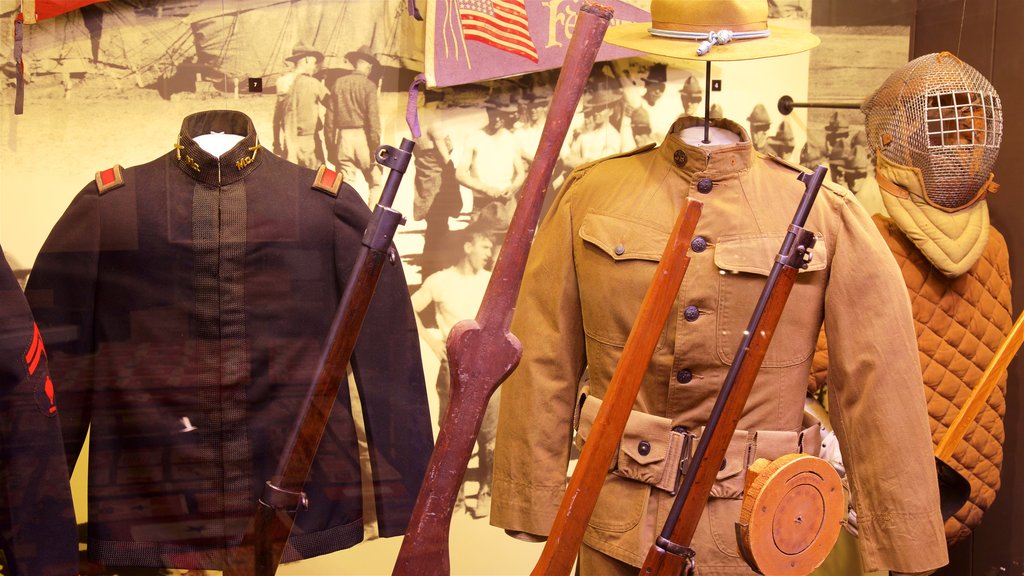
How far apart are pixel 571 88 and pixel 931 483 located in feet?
3.17

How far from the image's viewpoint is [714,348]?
1.72 meters

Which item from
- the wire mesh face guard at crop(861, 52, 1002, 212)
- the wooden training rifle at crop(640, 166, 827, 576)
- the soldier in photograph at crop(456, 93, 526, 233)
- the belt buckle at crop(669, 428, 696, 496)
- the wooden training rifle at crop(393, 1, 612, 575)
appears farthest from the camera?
the wire mesh face guard at crop(861, 52, 1002, 212)

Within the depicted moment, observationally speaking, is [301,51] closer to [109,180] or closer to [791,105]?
[109,180]

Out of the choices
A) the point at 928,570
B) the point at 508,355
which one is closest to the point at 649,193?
the point at 508,355

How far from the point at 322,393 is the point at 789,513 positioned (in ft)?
2.46

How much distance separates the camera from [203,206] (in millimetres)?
1773

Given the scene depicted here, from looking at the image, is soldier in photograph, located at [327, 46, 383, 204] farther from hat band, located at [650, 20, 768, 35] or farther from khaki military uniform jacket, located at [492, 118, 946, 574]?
hat band, located at [650, 20, 768, 35]

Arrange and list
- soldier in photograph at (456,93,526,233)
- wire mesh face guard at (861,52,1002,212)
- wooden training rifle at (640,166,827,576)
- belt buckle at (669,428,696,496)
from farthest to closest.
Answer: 1. wire mesh face guard at (861,52,1002,212)
2. soldier in photograph at (456,93,526,233)
3. belt buckle at (669,428,696,496)
4. wooden training rifle at (640,166,827,576)

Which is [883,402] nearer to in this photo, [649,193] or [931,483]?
[931,483]

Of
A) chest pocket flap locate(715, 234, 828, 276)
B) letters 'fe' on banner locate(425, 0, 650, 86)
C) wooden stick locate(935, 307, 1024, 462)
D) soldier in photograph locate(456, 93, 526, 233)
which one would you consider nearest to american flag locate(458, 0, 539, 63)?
letters 'fe' on banner locate(425, 0, 650, 86)

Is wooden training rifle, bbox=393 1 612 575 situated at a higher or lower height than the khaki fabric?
higher

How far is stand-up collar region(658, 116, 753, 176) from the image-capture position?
176 cm

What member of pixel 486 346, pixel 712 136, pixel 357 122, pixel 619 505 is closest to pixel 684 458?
pixel 619 505

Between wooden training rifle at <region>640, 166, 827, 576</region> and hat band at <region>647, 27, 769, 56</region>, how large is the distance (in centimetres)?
31
